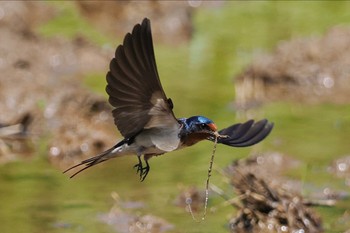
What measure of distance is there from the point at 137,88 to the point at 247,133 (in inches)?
47.6

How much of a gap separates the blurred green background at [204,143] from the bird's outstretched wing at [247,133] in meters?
0.63

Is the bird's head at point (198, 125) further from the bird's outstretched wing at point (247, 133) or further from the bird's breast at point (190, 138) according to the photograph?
the bird's outstretched wing at point (247, 133)

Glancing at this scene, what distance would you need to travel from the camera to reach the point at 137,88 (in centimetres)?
484

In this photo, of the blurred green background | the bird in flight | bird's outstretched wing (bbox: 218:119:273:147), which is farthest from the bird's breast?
the blurred green background

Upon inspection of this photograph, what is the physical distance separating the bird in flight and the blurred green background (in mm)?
1223

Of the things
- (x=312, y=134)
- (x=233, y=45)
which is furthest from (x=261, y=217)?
(x=233, y=45)

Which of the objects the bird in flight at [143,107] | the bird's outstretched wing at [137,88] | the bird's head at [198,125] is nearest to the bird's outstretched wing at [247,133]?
the bird in flight at [143,107]

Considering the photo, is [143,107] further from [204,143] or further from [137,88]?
[204,143]

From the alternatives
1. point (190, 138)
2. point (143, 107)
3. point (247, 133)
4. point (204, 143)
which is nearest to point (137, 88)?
point (143, 107)

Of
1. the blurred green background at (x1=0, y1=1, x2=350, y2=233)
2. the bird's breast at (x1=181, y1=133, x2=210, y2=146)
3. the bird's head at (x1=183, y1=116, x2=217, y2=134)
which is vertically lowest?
the blurred green background at (x1=0, y1=1, x2=350, y2=233)

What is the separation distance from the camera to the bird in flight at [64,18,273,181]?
185 inches

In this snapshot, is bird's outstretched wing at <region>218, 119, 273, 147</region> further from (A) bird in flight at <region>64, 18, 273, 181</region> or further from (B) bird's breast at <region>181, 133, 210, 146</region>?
(B) bird's breast at <region>181, 133, 210, 146</region>

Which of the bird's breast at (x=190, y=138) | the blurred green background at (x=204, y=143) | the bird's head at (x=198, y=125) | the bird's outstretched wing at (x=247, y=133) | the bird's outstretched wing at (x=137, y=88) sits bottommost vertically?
the blurred green background at (x=204, y=143)

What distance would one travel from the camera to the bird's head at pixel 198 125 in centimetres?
502
